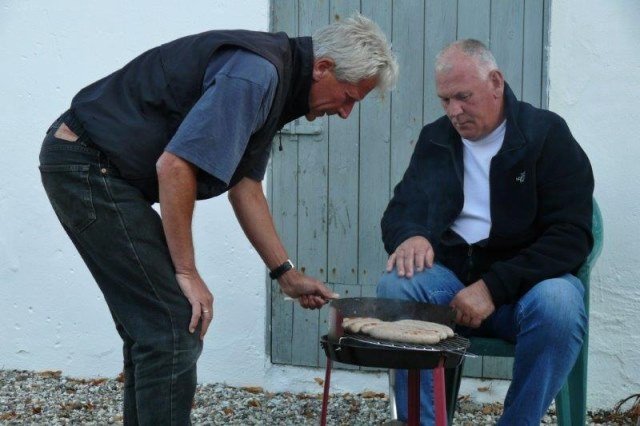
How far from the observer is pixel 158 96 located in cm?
309

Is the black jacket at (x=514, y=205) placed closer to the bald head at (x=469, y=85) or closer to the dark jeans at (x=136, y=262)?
the bald head at (x=469, y=85)

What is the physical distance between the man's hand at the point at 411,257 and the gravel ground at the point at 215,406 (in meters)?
1.15

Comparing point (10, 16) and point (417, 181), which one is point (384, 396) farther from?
point (10, 16)

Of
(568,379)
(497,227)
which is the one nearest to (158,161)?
(497,227)

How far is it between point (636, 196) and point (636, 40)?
0.71 metres

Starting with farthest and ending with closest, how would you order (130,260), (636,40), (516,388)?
1. (636,40)
2. (516,388)
3. (130,260)

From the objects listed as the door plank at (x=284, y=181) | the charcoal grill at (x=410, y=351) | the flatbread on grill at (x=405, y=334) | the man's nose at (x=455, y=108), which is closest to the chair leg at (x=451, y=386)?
the charcoal grill at (x=410, y=351)

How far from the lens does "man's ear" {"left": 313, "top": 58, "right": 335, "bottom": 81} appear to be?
322 cm

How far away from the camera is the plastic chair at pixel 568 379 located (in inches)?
151

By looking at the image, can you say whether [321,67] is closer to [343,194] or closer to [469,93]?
[469,93]

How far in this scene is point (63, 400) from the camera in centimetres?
517

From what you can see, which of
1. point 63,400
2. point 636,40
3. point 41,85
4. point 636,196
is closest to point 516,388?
point 636,196

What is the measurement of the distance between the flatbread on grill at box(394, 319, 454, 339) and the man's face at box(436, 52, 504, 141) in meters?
0.86

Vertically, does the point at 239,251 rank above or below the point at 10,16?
below
